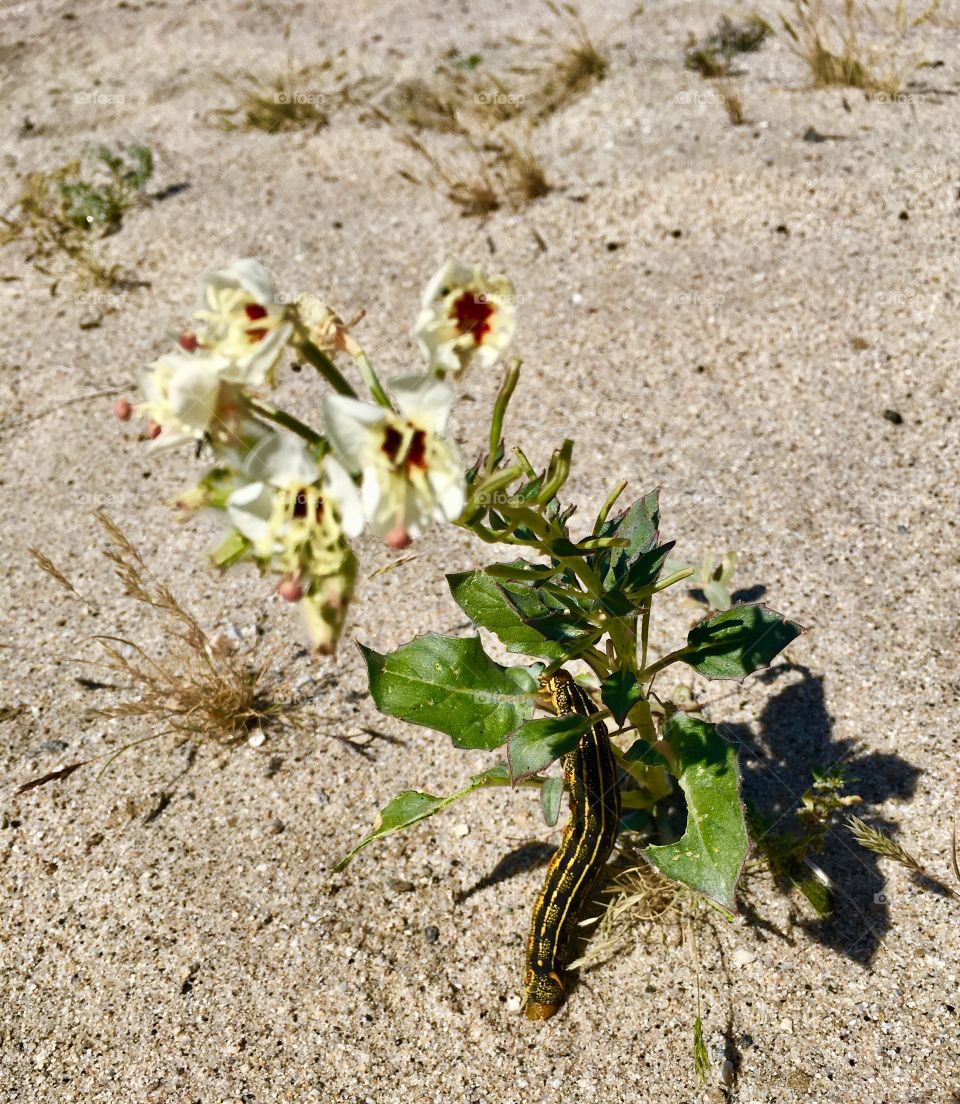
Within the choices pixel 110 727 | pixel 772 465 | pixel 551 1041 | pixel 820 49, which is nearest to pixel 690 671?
pixel 772 465

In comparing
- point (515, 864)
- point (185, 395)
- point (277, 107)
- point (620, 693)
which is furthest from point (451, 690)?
point (277, 107)

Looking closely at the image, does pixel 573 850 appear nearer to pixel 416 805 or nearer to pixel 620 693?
pixel 416 805

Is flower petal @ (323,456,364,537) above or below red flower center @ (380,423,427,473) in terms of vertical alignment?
below

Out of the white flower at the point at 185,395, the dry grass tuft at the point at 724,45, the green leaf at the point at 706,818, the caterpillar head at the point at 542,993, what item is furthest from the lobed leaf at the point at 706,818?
the dry grass tuft at the point at 724,45

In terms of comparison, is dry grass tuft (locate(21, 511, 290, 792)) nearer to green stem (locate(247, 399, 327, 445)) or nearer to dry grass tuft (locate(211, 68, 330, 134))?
green stem (locate(247, 399, 327, 445))

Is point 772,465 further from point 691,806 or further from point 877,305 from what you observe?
point 691,806

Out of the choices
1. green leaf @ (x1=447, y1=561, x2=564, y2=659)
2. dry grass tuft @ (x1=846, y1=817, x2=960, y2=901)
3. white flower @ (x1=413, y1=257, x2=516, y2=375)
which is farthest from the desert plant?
dry grass tuft @ (x1=846, y1=817, x2=960, y2=901)
